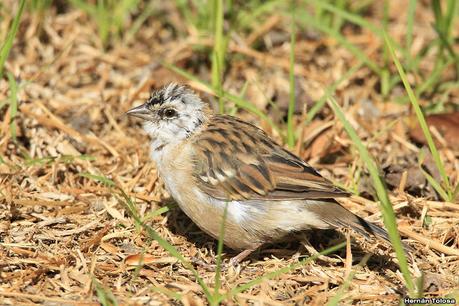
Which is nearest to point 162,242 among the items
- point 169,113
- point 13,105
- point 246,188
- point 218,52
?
point 246,188

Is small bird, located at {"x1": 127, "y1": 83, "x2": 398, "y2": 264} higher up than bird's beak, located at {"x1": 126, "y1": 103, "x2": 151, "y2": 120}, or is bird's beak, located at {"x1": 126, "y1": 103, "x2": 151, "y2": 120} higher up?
bird's beak, located at {"x1": 126, "y1": 103, "x2": 151, "y2": 120}

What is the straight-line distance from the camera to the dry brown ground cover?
5.10 meters

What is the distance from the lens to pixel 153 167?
662 cm

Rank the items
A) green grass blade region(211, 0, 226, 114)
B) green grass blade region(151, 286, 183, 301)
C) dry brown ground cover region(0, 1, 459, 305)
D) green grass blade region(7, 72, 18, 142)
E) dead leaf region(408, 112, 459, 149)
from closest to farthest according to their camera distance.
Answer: green grass blade region(151, 286, 183, 301) → dry brown ground cover region(0, 1, 459, 305) → green grass blade region(7, 72, 18, 142) → green grass blade region(211, 0, 226, 114) → dead leaf region(408, 112, 459, 149)

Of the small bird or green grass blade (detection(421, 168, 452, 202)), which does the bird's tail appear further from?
green grass blade (detection(421, 168, 452, 202))

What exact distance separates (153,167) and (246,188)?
1367mm

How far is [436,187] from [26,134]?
3.68 meters

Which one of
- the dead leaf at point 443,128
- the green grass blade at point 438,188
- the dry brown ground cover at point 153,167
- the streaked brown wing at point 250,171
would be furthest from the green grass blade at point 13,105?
the dead leaf at point 443,128

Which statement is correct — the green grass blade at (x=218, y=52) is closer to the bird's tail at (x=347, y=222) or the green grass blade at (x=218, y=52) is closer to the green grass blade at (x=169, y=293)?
the bird's tail at (x=347, y=222)

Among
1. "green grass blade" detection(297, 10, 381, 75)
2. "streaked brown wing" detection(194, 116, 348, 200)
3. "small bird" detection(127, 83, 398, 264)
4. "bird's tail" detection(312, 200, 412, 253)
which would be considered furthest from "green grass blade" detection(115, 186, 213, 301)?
"green grass blade" detection(297, 10, 381, 75)

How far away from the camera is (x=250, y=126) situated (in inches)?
238

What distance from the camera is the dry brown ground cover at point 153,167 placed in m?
5.10

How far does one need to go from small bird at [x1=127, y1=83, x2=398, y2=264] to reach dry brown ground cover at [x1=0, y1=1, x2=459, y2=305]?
10.4 inches

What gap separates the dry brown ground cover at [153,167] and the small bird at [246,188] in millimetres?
265
